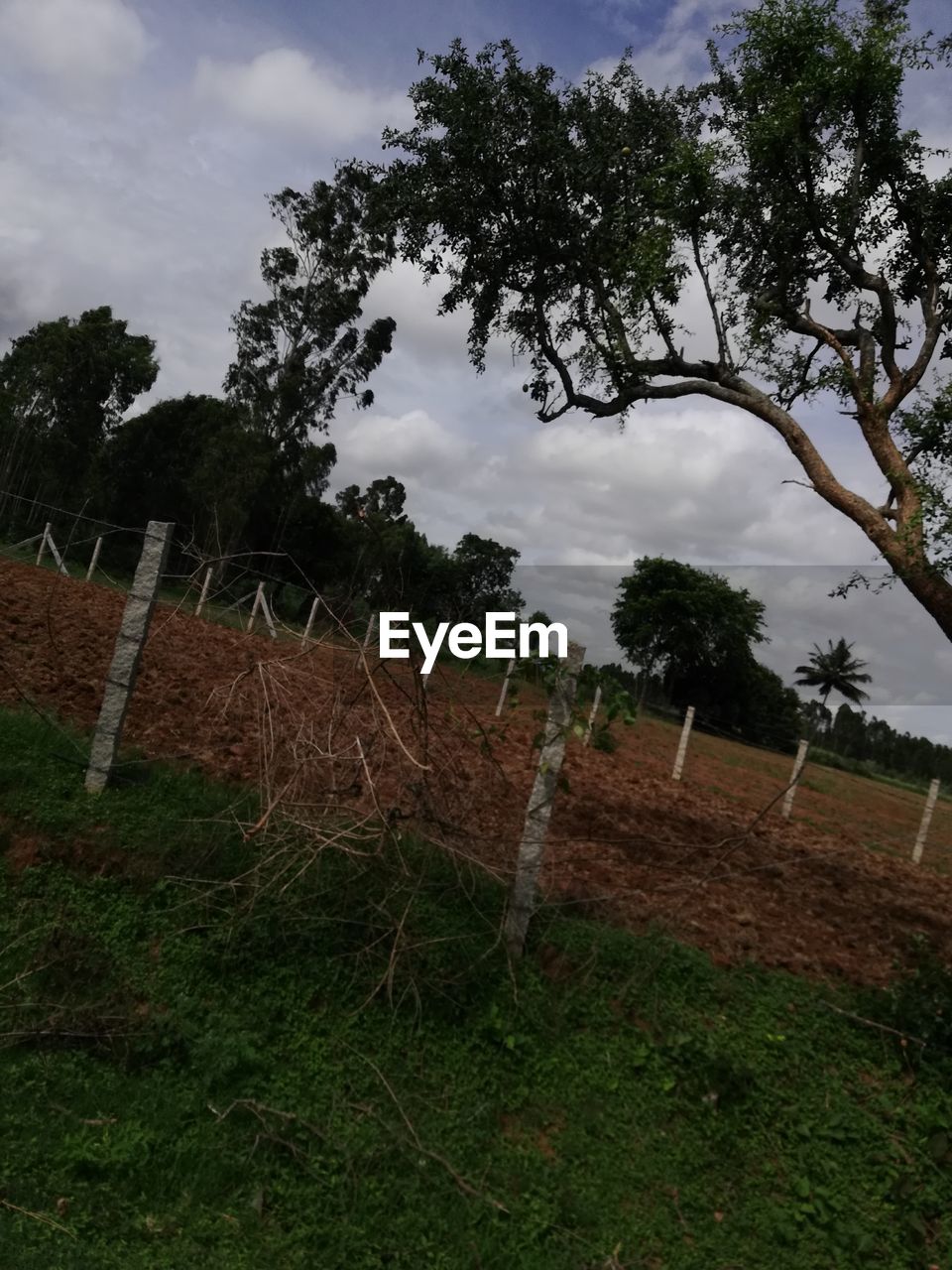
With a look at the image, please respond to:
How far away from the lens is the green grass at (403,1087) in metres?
2.82

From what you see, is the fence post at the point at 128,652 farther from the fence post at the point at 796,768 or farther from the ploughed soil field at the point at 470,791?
the fence post at the point at 796,768

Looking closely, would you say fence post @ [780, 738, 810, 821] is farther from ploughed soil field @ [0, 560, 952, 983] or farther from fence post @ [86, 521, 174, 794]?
fence post @ [86, 521, 174, 794]

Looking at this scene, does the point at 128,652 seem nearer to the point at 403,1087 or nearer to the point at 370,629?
the point at 370,629

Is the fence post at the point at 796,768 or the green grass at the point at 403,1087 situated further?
the fence post at the point at 796,768

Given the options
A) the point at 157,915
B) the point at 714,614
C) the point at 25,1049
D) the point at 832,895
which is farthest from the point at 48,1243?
the point at 714,614

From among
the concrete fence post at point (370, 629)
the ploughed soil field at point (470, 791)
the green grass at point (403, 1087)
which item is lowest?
the green grass at point (403, 1087)

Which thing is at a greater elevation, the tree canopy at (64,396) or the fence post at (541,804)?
the tree canopy at (64,396)

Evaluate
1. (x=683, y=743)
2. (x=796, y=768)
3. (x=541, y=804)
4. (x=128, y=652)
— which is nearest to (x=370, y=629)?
(x=541, y=804)

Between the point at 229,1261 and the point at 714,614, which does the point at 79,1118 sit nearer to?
the point at 229,1261

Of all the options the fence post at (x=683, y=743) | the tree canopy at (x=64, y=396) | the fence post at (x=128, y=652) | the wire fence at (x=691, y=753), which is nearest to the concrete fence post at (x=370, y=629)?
the wire fence at (x=691, y=753)

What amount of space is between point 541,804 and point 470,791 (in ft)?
2.73

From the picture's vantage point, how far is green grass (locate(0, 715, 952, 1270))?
111 inches

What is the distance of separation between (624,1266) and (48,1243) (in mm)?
1774

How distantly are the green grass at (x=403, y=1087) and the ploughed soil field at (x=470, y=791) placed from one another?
12.8 inches
